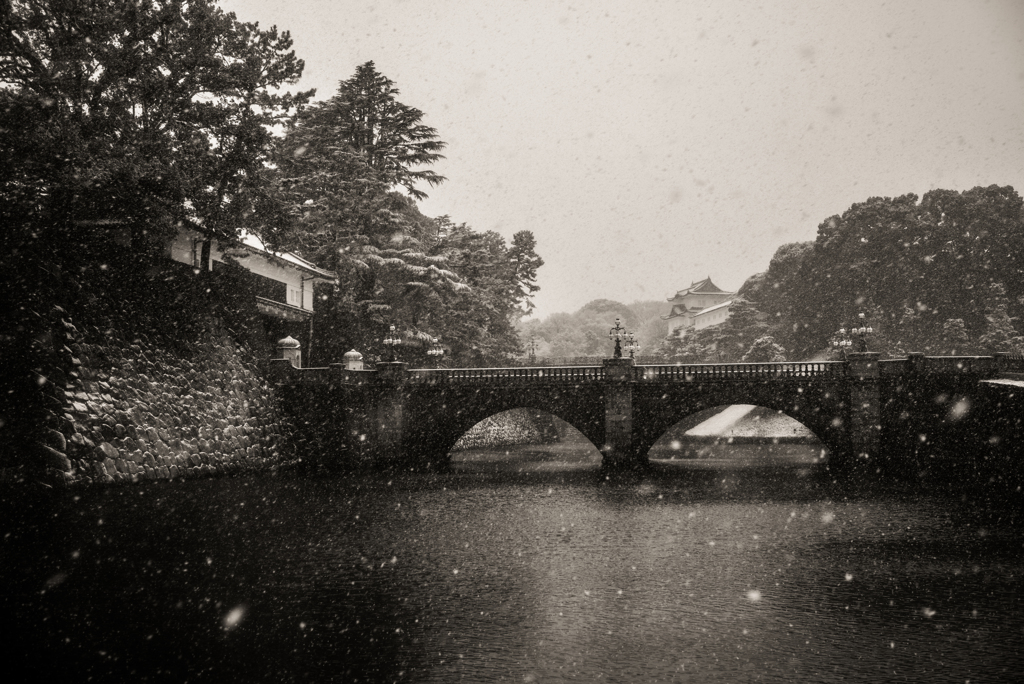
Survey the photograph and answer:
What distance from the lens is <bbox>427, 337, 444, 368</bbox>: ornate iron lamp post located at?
124ft

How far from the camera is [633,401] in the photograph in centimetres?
3180

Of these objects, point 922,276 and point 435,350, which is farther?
point 922,276

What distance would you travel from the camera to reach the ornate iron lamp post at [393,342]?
112 ft

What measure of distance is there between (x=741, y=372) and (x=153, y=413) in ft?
73.6

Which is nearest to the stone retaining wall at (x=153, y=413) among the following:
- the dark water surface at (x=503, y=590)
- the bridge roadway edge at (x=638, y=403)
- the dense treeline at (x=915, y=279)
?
the dark water surface at (x=503, y=590)

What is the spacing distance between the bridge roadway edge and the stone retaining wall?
247 centimetres

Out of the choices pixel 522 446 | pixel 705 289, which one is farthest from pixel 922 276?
pixel 705 289

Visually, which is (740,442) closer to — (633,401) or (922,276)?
(922,276)

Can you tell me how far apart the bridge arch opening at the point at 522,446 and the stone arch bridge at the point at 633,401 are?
2365 millimetres

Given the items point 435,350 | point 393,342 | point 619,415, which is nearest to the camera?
point 619,415

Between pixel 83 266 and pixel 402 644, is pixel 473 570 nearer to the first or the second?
pixel 402 644

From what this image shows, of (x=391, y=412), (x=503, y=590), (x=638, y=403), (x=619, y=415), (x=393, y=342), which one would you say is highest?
(x=393, y=342)

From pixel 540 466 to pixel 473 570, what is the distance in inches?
754

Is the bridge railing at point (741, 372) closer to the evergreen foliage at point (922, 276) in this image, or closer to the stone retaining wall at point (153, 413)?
the stone retaining wall at point (153, 413)
